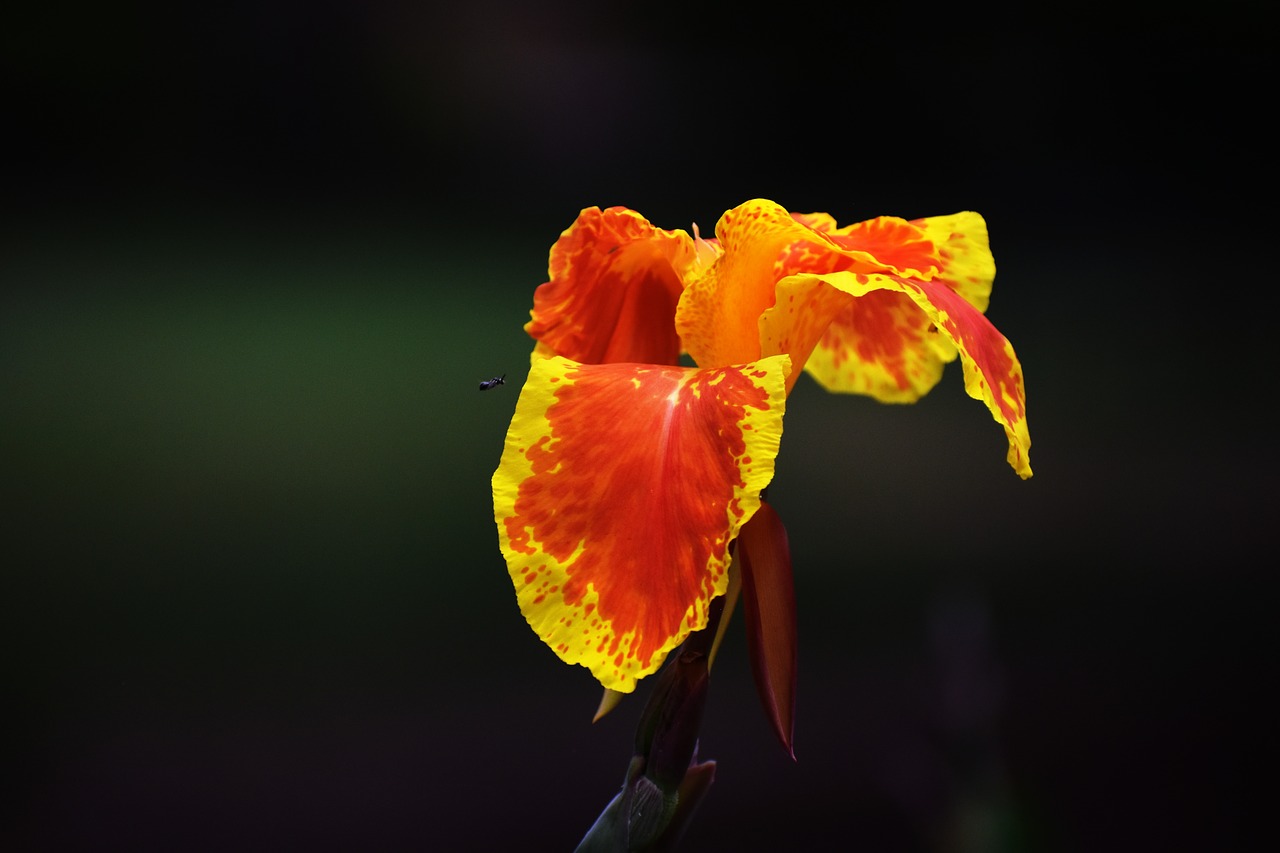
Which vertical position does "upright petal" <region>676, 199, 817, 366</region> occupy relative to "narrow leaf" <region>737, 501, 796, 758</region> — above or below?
above

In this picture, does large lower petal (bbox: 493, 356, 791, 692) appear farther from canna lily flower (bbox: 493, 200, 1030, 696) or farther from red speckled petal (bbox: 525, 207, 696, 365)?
red speckled petal (bbox: 525, 207, 696, 365)

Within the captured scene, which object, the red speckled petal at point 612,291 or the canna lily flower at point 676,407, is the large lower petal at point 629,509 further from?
the red speckled petal at point 612,291

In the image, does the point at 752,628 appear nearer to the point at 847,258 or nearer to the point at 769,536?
the point at 769,536

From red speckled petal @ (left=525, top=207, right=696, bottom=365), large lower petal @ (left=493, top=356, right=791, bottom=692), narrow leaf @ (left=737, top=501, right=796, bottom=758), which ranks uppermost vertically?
red speckled petal @ (left=525, top=207, right=696, bottom=365)

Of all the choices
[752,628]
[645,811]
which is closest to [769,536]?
[752,628]

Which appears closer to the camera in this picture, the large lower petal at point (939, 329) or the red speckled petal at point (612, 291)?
the large lower petal at point (939, 329)

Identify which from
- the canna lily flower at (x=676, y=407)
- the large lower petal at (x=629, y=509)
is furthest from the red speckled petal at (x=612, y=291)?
the large lower petal at (x=629, y=509)

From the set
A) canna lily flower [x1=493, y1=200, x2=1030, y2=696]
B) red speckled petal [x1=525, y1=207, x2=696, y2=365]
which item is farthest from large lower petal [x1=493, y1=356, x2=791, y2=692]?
red speckled petal [x1=525, y1=207, x2=696, y2=365]

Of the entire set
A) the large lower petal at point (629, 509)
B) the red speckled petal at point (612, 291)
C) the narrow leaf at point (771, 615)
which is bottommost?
the narrow leaf at point (771, 615)

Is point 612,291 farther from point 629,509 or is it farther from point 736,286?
point 629,509
